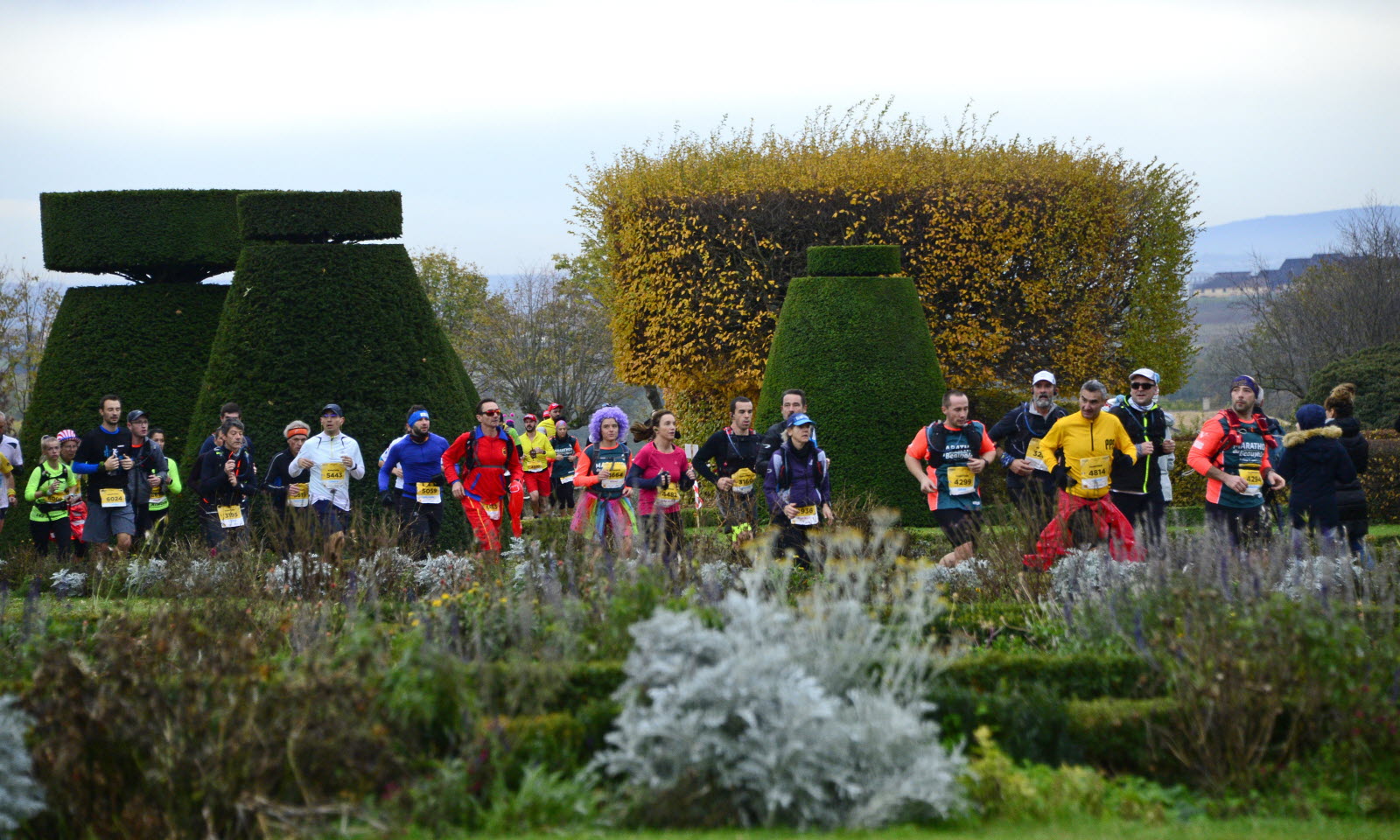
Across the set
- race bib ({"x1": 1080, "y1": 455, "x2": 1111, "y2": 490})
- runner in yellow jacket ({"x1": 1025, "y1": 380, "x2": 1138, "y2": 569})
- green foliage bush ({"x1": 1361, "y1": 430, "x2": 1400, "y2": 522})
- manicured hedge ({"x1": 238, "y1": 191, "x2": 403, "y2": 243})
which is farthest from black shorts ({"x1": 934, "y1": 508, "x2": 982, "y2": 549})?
green foliage bush ({"x1": 1361, "y1": 430, "x2": 1400, "y2": 522})

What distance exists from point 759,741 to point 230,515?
27.8ft

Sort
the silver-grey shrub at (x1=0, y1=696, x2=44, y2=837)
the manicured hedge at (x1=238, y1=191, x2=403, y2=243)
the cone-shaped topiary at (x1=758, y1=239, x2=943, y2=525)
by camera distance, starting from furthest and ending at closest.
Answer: the cone-shaped topiary at (x1=758, y1=239, x2=943, y2=525), the manicured hedge at (x1=238, y1=191, x2=403, y2=243), the silver-grey shrub at (x1=0, y1=696, x2=44, y2=837)

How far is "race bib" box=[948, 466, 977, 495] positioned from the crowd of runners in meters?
0.01

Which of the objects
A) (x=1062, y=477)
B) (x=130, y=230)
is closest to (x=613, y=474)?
(x=1062, y=477)

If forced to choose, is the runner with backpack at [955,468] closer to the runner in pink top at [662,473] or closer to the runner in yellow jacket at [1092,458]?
the runner in yellow jacket at [1092,458]

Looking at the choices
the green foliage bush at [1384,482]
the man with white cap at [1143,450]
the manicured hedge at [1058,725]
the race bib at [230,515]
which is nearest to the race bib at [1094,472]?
the man with white cap at [1143,450]

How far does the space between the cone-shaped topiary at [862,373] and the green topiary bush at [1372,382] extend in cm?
928

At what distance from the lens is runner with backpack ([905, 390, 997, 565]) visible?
34.7 ft

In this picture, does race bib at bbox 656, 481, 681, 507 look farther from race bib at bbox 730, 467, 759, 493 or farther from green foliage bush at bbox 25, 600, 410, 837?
green foliage bush at bbox 25, 600, 410, 837

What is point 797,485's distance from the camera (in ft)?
34.1

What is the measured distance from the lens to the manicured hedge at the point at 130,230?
609 inches

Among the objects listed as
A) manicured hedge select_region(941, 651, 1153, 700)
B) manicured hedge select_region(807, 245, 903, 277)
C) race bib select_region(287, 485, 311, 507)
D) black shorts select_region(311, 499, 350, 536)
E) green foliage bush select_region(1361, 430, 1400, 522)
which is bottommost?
green foliage bush select_region(1361, 430, 1400, 522)

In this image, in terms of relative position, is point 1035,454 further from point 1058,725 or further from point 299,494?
point 1058,725

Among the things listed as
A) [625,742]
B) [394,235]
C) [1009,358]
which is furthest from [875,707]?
[1009,358]
